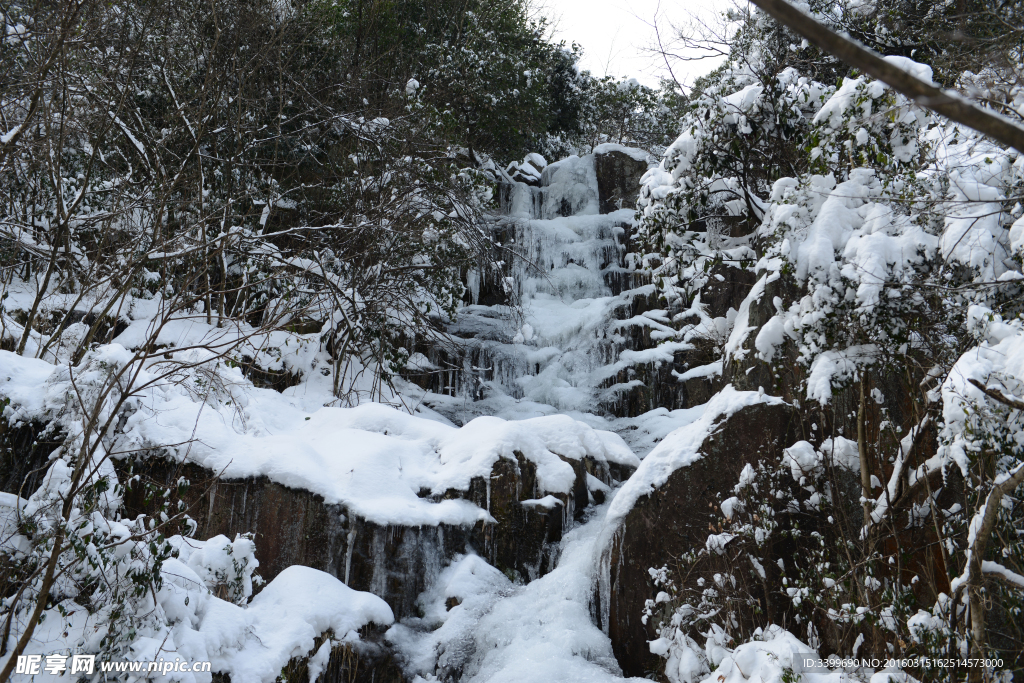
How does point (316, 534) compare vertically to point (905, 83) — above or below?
below

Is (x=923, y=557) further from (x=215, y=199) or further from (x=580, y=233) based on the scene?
(x=580, y=233)

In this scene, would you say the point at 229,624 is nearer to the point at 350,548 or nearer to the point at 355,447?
the point at 350,548

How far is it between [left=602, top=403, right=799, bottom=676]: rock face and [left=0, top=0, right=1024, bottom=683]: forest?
2 cm

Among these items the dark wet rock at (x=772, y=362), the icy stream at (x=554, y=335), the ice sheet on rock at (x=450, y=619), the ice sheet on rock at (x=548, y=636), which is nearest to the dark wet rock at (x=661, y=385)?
the icy stream at (x=554, y=335)

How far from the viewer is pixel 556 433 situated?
7.08 meters

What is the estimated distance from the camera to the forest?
3.39m

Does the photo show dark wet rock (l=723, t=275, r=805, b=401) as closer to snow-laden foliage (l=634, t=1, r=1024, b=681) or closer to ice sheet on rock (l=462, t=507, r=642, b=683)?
snow-laden foliage (l=634, t=1, r=1024, b=681)

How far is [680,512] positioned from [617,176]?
11.9m

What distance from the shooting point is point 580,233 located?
13.9 metres

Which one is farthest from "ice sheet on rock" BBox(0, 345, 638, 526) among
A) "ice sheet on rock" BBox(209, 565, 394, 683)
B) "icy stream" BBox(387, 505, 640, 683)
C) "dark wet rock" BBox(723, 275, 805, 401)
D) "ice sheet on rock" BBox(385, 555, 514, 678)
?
"dark wet rock" BBox(723, 275, 805, 401)

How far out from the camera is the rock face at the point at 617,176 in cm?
1555

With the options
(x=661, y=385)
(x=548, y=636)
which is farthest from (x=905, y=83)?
(x=661, y=385)

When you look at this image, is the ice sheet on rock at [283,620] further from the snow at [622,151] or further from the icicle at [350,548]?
the snow at [622,151]

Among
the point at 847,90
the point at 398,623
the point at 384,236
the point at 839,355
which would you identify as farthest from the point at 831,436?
the point at 384,236
